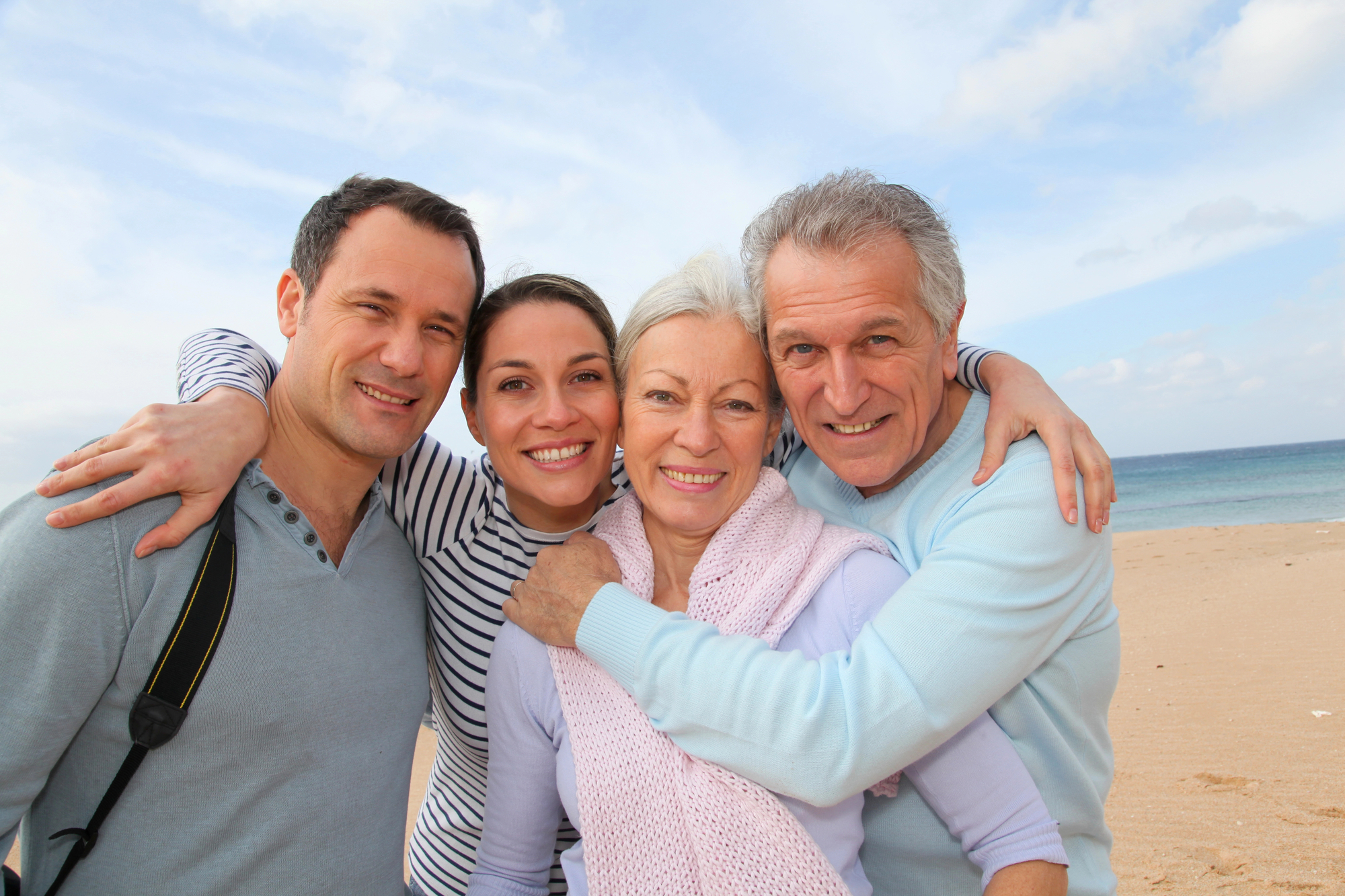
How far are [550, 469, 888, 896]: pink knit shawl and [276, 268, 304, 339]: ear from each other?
4.83 feet

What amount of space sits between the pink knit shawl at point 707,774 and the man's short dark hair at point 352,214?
136cm

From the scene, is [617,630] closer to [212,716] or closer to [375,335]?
[212,716]

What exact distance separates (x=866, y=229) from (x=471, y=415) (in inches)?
64.2

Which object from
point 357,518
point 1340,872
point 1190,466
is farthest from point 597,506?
point 1190,466

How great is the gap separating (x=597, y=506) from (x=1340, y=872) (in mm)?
4720

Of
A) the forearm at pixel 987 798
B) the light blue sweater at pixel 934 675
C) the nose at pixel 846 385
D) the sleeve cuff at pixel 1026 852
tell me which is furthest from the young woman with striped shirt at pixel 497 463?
the sleeve cuff at pixel 1026 852

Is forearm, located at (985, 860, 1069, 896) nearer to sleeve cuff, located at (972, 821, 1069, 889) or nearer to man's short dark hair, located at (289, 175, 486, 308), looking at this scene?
sleeve cuff, located at (972, 821, 1069, 889)

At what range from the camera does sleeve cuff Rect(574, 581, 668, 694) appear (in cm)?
191

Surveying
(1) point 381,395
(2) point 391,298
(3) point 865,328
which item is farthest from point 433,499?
(3) point 865,328

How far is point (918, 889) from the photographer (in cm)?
206

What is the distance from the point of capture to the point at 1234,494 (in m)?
32.7

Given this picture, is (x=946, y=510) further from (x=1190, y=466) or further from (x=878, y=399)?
(x=1190, y=466)

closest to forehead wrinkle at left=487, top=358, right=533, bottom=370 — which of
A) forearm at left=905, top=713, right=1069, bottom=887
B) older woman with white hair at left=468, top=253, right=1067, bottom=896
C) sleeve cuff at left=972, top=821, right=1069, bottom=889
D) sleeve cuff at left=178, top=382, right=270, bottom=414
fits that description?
older woman with white hair at left=468, top=253, right=1067, bottom=896

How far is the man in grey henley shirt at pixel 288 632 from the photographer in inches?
68.5
